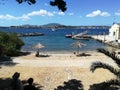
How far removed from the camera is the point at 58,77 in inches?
775

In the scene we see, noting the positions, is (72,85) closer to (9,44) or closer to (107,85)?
(107,85)

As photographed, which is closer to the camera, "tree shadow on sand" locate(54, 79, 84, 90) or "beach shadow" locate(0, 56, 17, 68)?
"tree shadow on sand" locate(54, 79, 84, 90)

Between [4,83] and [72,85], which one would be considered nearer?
[72,85]

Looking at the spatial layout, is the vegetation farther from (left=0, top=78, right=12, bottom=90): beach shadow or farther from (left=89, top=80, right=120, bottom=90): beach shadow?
(left=89, top=80, right=120, bottom=90): beach shadow

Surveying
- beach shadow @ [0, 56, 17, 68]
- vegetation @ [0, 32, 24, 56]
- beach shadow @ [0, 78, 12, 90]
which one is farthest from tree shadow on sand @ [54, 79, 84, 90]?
vegetation @ [0, 32, 24, 56]

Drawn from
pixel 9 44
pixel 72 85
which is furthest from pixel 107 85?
pixel 9 44

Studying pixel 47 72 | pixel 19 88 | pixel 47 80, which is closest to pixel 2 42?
pixel 47 72

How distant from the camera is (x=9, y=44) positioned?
36688 millimetres

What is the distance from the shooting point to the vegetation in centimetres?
3525

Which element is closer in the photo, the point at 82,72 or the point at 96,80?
the point at 96,80

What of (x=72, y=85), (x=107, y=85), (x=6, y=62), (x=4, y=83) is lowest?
(x=6, y=62)

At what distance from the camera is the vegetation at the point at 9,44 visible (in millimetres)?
35250

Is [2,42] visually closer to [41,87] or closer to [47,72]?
[47,72]

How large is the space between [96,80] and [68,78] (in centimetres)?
182
